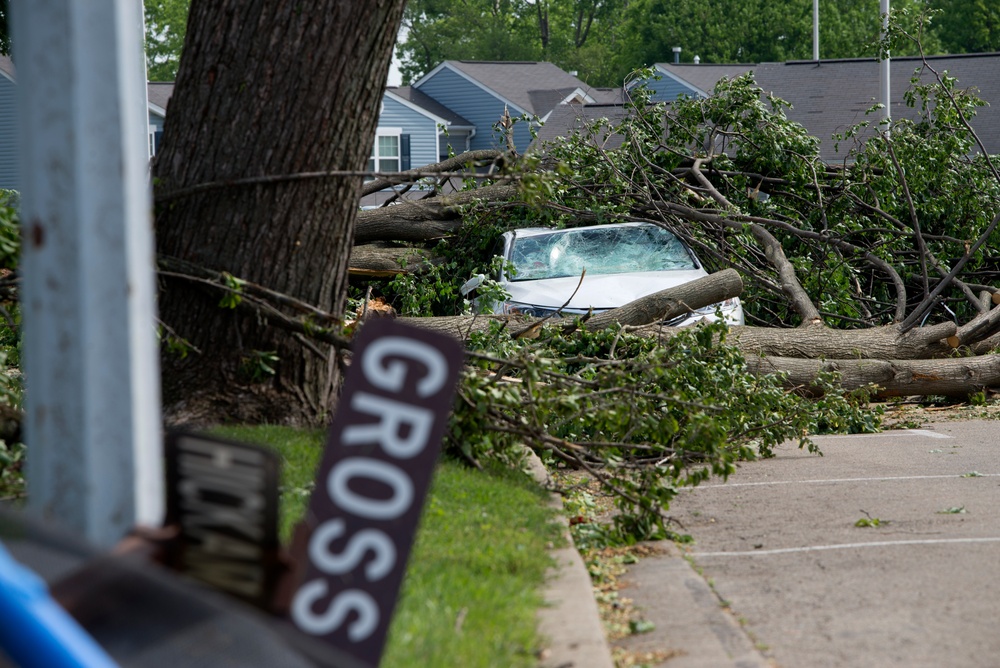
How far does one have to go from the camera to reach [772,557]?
223 inches

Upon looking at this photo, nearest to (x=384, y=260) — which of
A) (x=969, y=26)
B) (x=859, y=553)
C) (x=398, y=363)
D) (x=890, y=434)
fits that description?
(x=890, y=434)

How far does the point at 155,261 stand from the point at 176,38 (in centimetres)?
6197

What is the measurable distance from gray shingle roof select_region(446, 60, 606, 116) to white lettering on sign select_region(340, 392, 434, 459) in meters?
39.2

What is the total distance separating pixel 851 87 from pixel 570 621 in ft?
89.3

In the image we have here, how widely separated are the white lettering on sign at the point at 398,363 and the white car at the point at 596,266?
7.15 meters

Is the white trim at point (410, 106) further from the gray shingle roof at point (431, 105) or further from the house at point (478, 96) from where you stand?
the gray shingle roof at point (431, 105)

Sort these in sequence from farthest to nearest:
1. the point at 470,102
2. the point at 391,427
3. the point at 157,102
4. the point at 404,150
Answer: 1. the point at 470,102
2. the point at 404,150
3. the point at 157,102
4. the point at 391,427

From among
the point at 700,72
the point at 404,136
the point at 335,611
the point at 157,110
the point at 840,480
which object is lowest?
the point at 840,480

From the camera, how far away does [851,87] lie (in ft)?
94.2

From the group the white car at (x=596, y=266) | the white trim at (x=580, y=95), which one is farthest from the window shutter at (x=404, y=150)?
the white car at (x=596, y=266)

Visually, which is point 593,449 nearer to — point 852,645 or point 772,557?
point 772,557

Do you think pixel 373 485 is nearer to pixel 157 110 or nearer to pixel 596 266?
pixel 596 266

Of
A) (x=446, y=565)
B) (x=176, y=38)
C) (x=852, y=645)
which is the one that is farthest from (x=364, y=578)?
(x=176, y=38)

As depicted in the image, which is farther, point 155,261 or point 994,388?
point 994,388
